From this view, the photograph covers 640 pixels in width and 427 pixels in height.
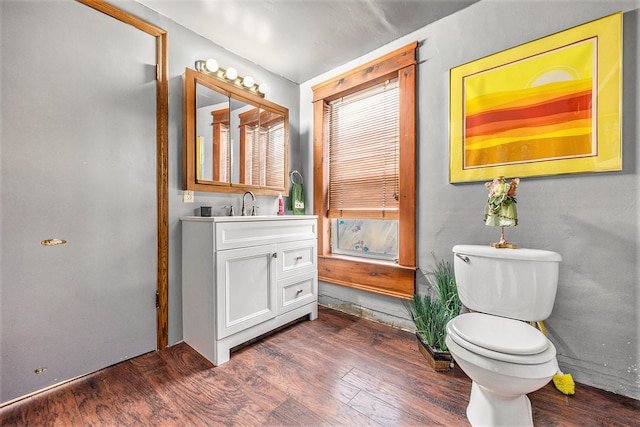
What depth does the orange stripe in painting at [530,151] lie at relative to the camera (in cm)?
141

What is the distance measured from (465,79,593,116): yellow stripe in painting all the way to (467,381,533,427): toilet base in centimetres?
153

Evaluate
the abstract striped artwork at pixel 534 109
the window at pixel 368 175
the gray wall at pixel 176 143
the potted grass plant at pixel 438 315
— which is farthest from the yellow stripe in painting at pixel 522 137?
the gray wall at pixel 176 143

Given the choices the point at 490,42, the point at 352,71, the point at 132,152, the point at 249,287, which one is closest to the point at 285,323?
the point at 249,287

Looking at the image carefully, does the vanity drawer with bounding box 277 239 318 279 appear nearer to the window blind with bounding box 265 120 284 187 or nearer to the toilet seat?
the window blind with bounding box 265 120 284 187

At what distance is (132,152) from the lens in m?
1.68

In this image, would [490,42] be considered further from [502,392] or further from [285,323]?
[285,323]

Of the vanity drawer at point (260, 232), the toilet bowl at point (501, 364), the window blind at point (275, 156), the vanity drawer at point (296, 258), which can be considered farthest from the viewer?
the window blind at point (275, 156)

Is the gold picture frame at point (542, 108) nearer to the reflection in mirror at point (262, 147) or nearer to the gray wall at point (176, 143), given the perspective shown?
the reflection in mirror at point (262, 147)

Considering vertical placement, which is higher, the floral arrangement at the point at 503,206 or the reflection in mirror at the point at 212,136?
the reflection in mirror at the point at 212,136

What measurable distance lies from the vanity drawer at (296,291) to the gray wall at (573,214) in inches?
41.1

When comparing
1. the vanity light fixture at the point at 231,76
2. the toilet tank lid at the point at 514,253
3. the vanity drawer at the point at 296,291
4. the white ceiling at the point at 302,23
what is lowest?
the vanity drawer at the point at 296,291

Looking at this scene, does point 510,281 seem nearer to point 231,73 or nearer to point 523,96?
point 523,96

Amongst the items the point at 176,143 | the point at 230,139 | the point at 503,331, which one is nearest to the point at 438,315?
the point at 503,331

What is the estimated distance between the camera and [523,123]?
156 centimetres
